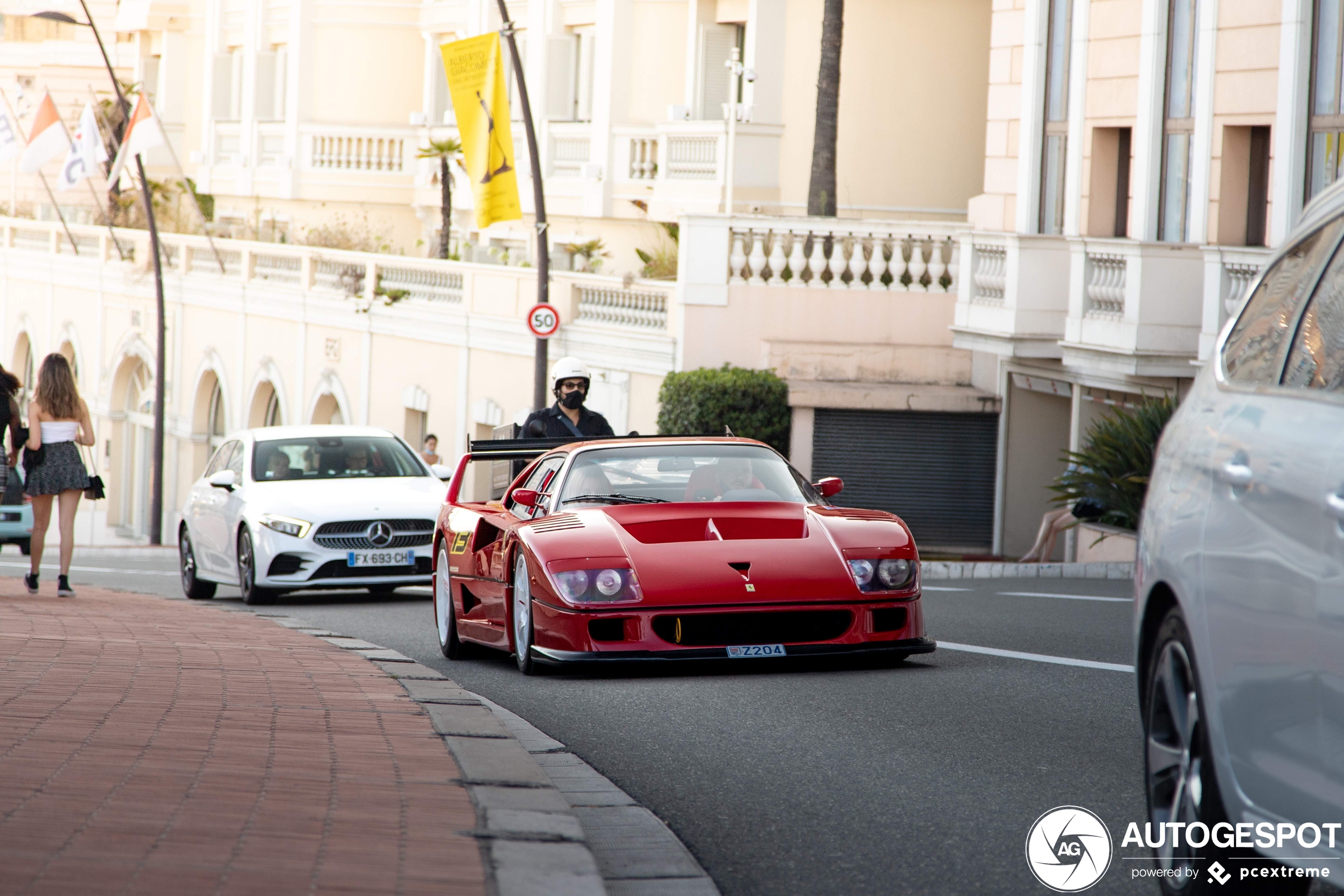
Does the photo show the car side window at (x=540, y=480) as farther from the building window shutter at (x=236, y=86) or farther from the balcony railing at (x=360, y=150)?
the building window shutter at (x=236, y=86)

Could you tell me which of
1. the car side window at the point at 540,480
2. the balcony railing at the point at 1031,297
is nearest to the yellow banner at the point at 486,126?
the balcony railing at the point at 1031,297

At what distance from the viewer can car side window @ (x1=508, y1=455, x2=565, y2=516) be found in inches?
452

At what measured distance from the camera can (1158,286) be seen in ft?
70.4

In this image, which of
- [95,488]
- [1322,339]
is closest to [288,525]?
[95,488]

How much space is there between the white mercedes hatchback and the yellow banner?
9447mm

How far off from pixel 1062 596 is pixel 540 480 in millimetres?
6854

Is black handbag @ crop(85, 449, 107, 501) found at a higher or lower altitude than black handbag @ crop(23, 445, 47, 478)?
lower

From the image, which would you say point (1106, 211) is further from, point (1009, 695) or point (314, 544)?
point (1009, 695)

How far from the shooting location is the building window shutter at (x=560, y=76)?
39625mm

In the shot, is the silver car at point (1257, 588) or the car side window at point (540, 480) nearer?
the silver car at point (1257, 588)

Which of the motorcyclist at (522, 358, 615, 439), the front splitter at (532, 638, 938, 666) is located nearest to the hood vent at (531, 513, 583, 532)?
the front splitter at (532, 638, 938, 666)

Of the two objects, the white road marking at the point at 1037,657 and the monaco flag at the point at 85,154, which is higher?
the monaco flag at the point at 85,154

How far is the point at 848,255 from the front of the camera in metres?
27.7

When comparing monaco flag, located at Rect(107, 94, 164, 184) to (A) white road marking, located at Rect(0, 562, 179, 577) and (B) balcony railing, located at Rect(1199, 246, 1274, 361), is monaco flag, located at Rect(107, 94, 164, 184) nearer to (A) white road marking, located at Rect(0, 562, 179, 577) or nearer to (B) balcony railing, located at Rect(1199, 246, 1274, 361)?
(A) white road marking, located at Rect(0, 562, 179, 577)
